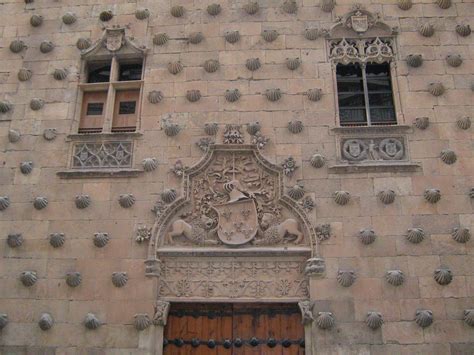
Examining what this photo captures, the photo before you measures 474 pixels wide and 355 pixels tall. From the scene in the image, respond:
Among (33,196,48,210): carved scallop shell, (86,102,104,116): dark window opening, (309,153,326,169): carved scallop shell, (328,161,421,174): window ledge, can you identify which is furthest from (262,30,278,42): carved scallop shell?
(33,196,48,210): carved scallop shell

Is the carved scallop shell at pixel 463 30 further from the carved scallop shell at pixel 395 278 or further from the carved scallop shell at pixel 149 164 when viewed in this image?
the carved scallop shell at pixel 149 164

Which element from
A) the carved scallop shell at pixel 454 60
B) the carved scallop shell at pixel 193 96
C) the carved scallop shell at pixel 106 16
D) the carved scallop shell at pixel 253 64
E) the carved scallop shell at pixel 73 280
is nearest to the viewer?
the carved scallop shell at pixel 73 280

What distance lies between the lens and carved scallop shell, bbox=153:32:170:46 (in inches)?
408

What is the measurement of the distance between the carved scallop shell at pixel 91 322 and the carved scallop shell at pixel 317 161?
4.13m

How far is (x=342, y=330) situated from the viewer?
26.5 ft

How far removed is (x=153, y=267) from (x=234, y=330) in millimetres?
1564

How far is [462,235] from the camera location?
8.42 meters

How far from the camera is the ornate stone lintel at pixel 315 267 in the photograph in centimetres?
838

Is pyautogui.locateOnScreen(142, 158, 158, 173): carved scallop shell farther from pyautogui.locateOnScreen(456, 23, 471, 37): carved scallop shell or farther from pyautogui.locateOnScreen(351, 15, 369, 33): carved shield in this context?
pyautogui.locateOnScreen(456, 23, 471, 37): carved scallop shell

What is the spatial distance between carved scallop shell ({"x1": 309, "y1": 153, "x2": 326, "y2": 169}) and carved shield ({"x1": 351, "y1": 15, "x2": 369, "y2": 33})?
2.66 metres

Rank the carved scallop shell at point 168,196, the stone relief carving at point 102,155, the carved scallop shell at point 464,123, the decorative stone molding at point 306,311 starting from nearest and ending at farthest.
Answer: the decorative stone molding at point 306,311
the carved scallop shell at point 168,196
the carved scallop shell at point 464,123
the stone relief carving at point 102,155

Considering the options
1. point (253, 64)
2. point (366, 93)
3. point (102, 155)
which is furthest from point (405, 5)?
point (102, 155)

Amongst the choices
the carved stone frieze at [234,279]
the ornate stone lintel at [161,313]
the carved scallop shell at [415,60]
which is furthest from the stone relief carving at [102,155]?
the carved scallop shell at [415,60]

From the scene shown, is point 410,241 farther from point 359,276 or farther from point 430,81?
point 430,81
